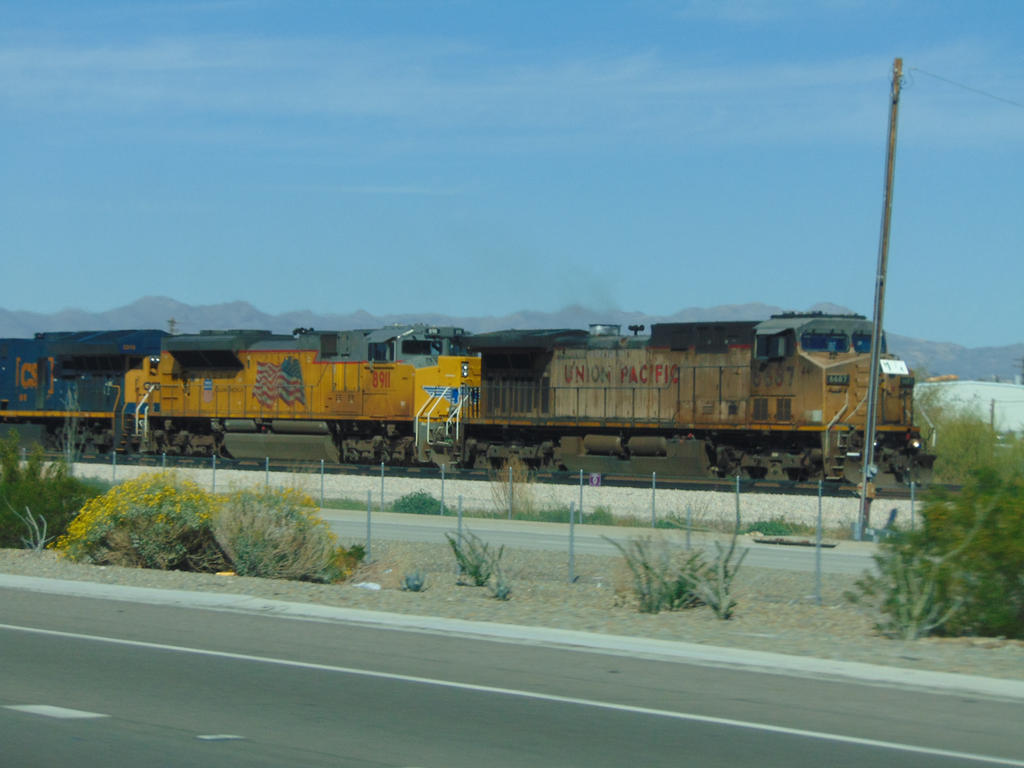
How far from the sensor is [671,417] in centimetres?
3300

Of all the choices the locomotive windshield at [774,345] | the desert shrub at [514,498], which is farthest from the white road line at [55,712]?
the locomotive windshield at [774,345]

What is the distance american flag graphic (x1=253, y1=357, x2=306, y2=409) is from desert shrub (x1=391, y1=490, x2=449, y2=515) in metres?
8.58

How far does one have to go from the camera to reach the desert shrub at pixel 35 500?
20719mm

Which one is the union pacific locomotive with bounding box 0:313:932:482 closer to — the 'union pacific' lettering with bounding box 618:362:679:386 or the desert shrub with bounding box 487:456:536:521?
the 'union pacific' lettering with bounding box 618:362:679:386

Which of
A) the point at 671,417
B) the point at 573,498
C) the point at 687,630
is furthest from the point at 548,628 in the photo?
the point at 671,417

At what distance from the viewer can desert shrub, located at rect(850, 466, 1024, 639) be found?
12.4 m

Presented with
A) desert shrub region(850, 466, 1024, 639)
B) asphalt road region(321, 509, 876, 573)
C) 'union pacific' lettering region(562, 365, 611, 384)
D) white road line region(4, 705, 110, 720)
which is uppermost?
'union pacific' lettering region(562, 365, 611, 384)

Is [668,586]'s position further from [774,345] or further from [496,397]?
[496,397]

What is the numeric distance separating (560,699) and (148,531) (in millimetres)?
11054

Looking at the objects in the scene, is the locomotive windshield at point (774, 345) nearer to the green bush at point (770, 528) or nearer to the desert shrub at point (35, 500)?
the green bush at point (770, 528)

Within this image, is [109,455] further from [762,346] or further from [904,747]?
[904,747]

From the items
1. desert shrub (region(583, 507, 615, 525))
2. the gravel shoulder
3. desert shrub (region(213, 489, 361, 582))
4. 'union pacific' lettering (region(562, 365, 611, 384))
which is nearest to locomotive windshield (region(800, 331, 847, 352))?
'union pacific' lettering (region(562, 365, 611, 384))

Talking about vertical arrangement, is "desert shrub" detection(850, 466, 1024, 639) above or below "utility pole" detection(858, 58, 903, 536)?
below

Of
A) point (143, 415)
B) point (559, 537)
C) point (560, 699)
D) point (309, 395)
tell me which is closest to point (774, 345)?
point (559, 537)
